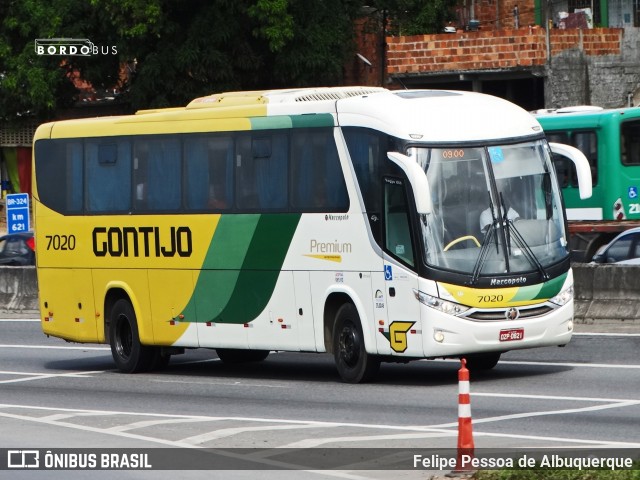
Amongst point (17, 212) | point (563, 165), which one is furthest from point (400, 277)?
point (17, 212)

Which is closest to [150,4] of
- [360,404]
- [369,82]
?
[369,82]

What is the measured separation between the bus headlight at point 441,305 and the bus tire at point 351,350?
1149 millimetres

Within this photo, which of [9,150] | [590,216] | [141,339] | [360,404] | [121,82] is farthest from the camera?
[9,150]

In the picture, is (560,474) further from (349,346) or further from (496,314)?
(349,346)

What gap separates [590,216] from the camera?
3678cm

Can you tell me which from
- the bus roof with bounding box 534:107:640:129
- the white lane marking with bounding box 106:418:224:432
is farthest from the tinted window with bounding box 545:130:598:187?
the white lane marking with bounding box 106:418:224:432

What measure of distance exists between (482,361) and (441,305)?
225 centimetres

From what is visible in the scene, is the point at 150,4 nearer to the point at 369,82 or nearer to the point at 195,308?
the point at 369,82

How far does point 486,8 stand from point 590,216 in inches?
A: 660

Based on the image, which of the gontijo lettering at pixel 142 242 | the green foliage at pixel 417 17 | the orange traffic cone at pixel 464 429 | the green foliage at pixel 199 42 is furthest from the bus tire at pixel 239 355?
the green foliage at pixel 417 17

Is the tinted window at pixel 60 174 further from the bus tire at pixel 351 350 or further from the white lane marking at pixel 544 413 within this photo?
the white lane marking at pixel 544 413

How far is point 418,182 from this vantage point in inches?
686

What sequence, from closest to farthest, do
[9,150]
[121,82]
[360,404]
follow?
[360,404]
[121,82]
[9,150]

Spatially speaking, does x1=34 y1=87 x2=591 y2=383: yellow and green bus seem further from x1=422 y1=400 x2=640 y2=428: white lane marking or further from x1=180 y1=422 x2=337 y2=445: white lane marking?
x1=180 y1=422 x2=337 y2=445: white lane marking
